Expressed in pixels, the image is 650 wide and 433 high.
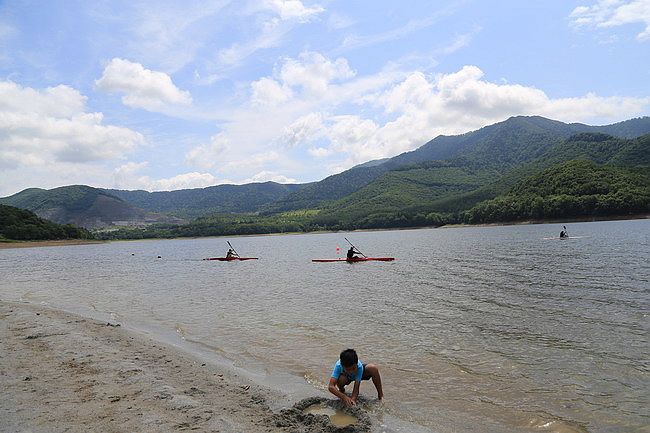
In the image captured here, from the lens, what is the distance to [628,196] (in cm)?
10925

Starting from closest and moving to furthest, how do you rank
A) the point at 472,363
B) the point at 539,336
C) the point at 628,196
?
1. the point at 472,363
2. the point at 539,336
3. the point at 628,196

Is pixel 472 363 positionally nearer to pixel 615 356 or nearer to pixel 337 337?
pixel 615 356

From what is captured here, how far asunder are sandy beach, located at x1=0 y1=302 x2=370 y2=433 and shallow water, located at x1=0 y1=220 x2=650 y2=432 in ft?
6.43

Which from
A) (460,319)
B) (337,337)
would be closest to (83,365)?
(337,337)

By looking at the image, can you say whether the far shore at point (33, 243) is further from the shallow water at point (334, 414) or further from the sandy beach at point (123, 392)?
the shallow water at point (334, 414)

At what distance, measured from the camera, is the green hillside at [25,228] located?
125m

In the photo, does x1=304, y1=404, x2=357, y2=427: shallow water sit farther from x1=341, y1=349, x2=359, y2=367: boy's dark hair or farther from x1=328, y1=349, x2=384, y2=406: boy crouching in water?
x1=341, y1=349, x2=359, y2=367: boy's dark hair

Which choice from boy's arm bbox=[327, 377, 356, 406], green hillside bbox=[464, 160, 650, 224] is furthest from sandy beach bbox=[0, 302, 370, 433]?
green hillside bbox=[464, 160, 650, 224]

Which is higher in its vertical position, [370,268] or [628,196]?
[628,196]

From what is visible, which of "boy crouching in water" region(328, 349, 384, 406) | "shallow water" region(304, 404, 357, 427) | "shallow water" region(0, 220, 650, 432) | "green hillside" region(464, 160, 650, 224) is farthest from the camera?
"green hillside" region(464, 160, 650, 224)

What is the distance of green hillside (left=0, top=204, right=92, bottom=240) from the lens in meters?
125

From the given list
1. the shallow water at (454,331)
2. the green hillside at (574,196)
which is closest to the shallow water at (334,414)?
the shallow water at (454,331)

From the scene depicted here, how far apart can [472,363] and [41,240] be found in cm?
15120

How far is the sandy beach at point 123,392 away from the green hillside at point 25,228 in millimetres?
136005
